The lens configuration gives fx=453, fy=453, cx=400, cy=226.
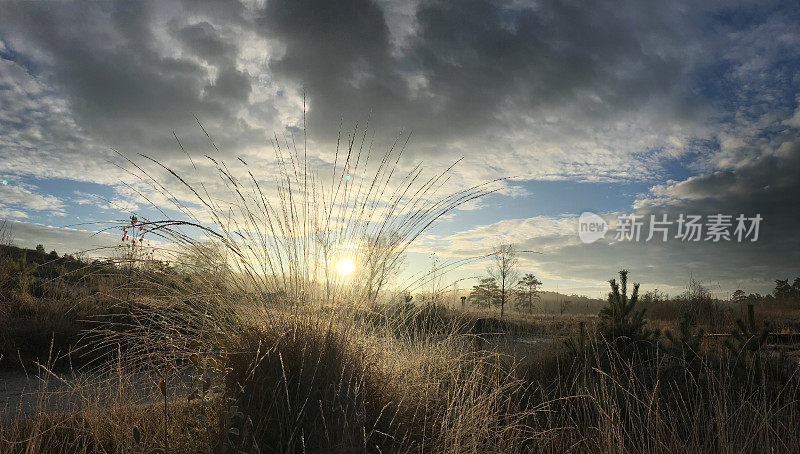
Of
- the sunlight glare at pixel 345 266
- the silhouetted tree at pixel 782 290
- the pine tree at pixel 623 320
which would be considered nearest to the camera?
the sunlight glare at pixel 345 266

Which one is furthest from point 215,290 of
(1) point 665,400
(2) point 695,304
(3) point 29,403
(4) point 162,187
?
(2) point 695,304

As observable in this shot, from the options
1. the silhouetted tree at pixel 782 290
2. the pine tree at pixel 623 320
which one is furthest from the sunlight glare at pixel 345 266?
the silhouetted tree at pixel 782 290

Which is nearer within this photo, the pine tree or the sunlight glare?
the sunlight glare

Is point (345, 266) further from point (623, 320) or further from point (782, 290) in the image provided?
point (782, 290)

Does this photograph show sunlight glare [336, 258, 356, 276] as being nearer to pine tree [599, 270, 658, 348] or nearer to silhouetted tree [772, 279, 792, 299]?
pine tree [599, 270, 658, 348]

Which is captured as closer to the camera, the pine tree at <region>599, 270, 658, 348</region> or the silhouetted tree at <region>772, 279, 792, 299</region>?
the pine tree at <region>599, 270, 658, 348</region>

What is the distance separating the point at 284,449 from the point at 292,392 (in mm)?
318

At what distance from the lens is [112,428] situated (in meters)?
3.04

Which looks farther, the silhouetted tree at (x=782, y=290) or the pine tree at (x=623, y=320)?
the silhouetted tree at (x=782, y=290)

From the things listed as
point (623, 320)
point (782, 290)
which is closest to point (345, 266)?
point (623, 320)

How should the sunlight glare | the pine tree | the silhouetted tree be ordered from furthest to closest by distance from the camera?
1. the silhouetted tree
2. the pine tree
3. the sunlight glare

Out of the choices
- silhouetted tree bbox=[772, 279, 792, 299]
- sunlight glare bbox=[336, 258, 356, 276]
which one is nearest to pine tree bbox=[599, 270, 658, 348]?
sunlight glare bbox=[336, 258, 356, 276]

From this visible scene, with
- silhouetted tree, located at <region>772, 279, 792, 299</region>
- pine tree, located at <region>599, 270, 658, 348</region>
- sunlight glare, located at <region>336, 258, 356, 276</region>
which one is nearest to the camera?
sunlight glare, located at <region>336, 258, 356, 276</region>

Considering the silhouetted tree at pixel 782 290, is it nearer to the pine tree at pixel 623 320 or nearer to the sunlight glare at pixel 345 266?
the pine tree at pixel 623 320
